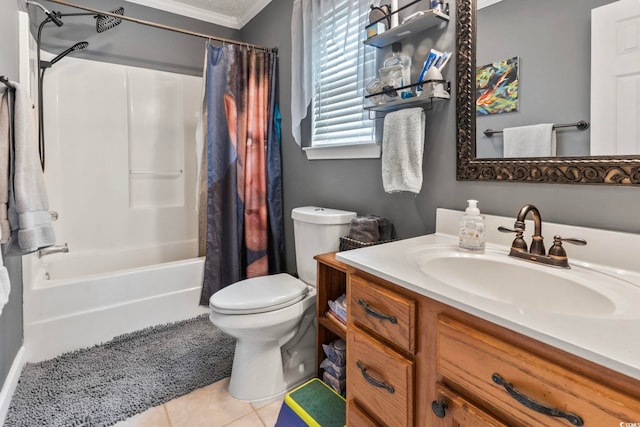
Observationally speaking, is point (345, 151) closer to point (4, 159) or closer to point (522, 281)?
point (522, 281)

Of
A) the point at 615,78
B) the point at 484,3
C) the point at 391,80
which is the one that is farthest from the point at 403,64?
the point at 615,78

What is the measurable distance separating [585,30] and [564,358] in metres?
0.91

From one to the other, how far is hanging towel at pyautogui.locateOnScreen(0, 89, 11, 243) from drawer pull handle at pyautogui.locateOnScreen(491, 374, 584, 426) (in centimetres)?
159

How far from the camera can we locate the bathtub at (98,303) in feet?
5.88

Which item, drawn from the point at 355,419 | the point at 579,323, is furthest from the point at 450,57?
the point at 355,419

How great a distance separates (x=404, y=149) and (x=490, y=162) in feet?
1.08

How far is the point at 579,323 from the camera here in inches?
22.3

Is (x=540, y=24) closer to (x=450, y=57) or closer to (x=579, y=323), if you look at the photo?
(x=450, y=57)

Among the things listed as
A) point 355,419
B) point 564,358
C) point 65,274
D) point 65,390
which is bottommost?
point 65,390

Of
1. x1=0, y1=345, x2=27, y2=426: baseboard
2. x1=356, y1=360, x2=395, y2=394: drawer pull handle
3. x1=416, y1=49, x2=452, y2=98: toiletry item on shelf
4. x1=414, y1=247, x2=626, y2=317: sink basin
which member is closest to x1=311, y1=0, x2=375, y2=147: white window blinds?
x1=416, y1=49, x2=452, y2=98: toiletry item on shelf

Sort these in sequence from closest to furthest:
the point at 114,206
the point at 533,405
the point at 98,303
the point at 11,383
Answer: the point at 533,405, the point at 11,383, the point at 98,303, the point at 114,206

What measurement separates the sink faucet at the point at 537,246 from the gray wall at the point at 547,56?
0.76ft

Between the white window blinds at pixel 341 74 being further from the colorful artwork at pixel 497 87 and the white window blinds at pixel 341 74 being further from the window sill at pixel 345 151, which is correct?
the colorful artwork at pixel 497 87

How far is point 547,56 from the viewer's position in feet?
3.27
